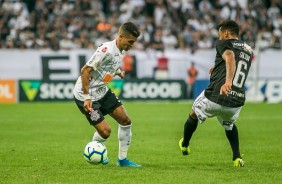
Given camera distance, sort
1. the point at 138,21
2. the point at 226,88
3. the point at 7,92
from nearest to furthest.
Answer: the point at 226,88 < the point at 7,92 < the point at 138,21

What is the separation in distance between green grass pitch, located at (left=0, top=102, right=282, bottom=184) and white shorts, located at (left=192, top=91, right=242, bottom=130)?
741 mm

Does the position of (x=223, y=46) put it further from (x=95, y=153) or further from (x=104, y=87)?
(x=95, y=153)

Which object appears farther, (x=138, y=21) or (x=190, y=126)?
(x=138, y=21)

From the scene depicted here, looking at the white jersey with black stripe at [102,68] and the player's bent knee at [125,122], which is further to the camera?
the player's bent knee at [125,122]

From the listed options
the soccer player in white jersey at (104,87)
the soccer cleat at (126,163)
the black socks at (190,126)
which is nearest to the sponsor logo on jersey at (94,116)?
the soccer player in white jersey at (104,87)

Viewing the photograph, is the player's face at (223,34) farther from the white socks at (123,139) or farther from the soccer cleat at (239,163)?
the white socks at (123,139)

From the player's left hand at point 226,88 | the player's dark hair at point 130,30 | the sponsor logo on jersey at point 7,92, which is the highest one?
the player's dark hair at point 130,30

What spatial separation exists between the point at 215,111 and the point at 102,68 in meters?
1.87

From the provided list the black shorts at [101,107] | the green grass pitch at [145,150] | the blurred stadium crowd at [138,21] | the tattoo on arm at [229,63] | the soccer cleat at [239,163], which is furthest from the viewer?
the blurred stadium crowd at [138,21]

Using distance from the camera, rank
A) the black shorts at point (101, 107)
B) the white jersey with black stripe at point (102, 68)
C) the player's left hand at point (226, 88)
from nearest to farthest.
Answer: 1. the player's left hand at point (226, 88)
2. the white jersey with black stripe at point (102, 68)
3. the black shorts at point (101, 107)

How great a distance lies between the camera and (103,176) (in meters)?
9.36

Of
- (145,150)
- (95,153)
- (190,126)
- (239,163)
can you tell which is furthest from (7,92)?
(239,163)

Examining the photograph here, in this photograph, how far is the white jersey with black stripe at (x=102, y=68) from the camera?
392 inches

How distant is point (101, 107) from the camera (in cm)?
1041
